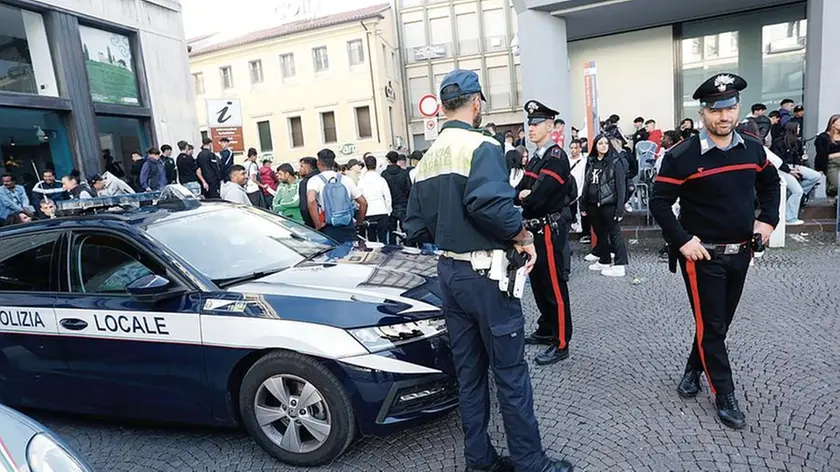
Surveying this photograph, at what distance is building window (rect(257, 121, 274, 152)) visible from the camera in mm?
33062

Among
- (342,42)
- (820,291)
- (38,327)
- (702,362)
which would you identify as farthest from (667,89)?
(342,42)

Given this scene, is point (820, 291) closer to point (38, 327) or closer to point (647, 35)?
point (38, 327)

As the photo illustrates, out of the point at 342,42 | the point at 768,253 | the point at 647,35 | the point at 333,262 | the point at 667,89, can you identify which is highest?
the point at 342,42

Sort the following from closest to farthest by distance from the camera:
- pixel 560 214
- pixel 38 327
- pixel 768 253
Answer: pixel 38 327
pixel 560 214
pixel 768 253

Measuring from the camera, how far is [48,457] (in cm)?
199

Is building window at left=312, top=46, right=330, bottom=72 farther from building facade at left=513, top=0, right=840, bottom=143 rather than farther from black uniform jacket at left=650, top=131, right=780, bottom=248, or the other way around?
black uniform jacket at left=650, top=131, right=780, bottom=248

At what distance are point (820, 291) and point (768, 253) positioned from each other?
1.92 metres

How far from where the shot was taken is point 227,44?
3334 cm

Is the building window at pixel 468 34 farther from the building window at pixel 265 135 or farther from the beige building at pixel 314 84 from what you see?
the building window at pixel 265 135

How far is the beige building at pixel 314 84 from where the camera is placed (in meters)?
31.2

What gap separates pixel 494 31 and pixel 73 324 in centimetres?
3460

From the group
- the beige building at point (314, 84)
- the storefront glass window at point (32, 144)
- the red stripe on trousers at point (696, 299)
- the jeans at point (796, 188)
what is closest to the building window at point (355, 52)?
the beige building at point (314, 84)

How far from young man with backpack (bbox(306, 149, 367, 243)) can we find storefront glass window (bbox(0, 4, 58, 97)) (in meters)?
7.67

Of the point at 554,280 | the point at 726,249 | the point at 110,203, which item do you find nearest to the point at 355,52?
the point at 110,203
